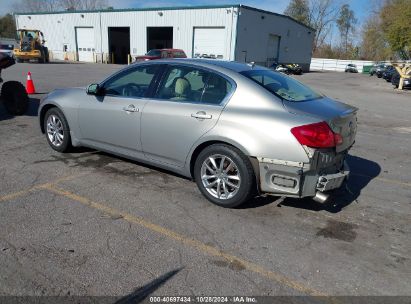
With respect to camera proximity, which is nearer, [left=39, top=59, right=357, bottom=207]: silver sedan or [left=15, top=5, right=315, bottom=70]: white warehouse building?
[left=39, top=59, right=357, bottom=207]: silver sedan

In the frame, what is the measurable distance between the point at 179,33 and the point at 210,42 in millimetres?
3783

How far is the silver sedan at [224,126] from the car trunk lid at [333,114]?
0.04 feet

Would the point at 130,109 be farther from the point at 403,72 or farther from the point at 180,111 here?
the point at 403,72

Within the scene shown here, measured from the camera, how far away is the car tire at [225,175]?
13.0ft

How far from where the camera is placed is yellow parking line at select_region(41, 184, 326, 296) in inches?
116

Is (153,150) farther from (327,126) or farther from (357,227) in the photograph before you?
(357,227)

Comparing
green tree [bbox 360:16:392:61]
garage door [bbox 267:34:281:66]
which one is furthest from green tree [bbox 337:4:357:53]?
garage door [bbox 267:34:281:66]

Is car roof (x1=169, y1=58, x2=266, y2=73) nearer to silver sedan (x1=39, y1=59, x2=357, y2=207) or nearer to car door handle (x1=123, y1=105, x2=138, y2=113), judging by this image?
silver sedan (x1=39, y1=59, x2=357, y2=207)

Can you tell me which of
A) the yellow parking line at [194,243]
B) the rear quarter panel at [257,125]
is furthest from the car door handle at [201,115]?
the yellow parking line at [194,243]

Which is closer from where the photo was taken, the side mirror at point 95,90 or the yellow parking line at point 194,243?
the yellow parking line at point 194,243

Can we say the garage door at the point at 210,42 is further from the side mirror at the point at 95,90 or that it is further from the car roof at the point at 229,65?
the car roof at the point at 229,65

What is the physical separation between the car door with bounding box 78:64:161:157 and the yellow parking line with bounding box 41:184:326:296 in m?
0.98

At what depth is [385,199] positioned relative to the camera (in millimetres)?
4730

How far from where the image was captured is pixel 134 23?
131 feet
